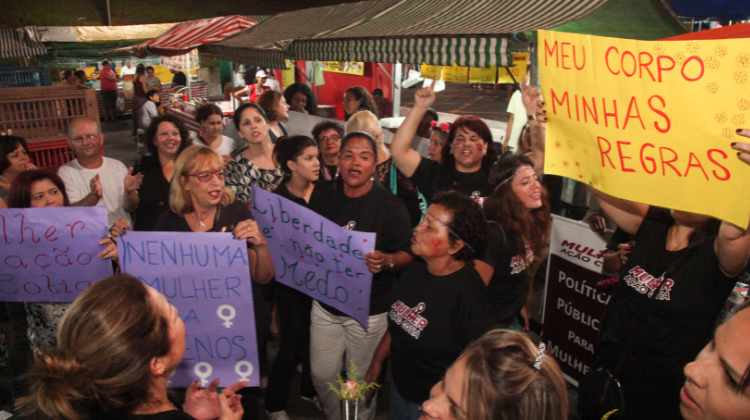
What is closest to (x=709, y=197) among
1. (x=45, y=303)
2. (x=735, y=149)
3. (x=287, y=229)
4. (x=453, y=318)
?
(x=735, y=149)

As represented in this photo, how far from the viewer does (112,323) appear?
1.80 m

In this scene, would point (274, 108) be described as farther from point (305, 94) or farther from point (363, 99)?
point (305, 94)

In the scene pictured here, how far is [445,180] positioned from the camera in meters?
4.45

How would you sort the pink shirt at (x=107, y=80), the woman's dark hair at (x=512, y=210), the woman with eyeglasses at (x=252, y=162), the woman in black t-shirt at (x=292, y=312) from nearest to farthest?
→ the woman's dark hair at (x=512, y=210), the woman in black t-shirt at (x=292, y=312), the woman with eyeglasses at (x=252, y=162), the pink shirt at (x=107, y=80)

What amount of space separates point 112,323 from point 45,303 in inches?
87.6

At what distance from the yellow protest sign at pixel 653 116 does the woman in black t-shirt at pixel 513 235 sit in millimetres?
997

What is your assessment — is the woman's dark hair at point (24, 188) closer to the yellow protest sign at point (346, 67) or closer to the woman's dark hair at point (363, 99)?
the woman's dark hair at point (363, 99)

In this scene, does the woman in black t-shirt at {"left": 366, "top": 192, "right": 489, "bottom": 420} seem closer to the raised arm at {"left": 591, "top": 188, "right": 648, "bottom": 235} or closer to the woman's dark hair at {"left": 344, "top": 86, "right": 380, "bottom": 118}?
the raised arm at {"left": 591, "top": 188, "right": 648, "bottom": 235}

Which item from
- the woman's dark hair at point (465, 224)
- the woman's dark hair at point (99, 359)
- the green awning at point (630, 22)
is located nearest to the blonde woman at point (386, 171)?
the green awning at point (630, 22)

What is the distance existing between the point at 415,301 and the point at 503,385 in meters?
1.09

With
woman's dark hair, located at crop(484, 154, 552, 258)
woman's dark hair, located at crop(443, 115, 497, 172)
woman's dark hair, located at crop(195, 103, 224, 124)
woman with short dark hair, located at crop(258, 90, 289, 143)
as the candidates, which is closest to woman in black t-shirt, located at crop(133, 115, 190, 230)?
woman's dark hair, located at crop(195, 103, 224, 124)

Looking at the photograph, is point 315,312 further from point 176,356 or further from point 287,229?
point 176,356

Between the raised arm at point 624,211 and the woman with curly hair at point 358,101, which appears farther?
the woman with curly hair at point 358,101

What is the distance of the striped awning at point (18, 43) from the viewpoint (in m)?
14.3
